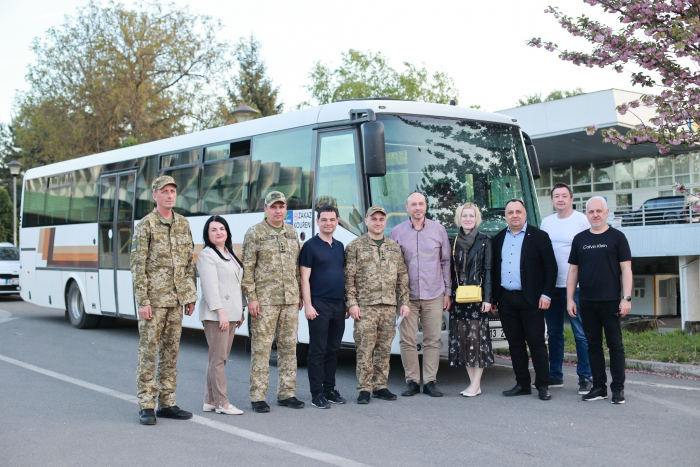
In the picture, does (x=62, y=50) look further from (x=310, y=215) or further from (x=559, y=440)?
(x=559, y=440)

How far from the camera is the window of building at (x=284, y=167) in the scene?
29.3 ft

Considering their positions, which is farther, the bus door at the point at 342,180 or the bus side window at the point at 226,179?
the bus side window at the point at 226,179

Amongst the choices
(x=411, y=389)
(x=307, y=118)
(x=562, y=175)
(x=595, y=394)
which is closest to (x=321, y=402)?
(x=411, y=389)

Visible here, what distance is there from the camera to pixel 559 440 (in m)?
5.44

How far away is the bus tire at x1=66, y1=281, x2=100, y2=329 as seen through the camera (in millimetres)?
13633

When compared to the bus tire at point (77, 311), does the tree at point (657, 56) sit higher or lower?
higher

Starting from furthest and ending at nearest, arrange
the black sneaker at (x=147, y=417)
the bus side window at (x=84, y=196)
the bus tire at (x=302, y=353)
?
the bus side window at (x=84, y=196)
the bus tire at (x=302, y=353)
the black sneaker at (x=147, y=417)

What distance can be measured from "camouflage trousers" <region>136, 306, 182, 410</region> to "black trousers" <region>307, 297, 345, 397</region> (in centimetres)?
133

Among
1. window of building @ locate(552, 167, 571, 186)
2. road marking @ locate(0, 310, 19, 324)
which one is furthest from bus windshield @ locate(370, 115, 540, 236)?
window of building @ locate(552, 167, 571, 186)

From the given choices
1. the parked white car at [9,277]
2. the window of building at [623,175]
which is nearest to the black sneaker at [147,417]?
the parked white car at [9,277]

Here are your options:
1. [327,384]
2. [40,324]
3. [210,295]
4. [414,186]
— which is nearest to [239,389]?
[327,384]

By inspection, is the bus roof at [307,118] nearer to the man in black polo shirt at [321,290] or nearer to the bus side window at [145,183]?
the bus side window at [145,183]

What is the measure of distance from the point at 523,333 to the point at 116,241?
800 cm

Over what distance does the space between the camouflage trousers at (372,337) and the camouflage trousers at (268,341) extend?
713 millimetres
